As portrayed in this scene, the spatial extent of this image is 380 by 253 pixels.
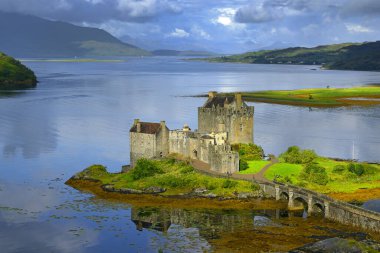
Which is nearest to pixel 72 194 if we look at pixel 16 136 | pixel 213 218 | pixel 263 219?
pixel 213 218

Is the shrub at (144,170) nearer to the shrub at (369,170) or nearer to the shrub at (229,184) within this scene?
the shrub at (229,184)

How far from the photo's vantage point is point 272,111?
16288 cm

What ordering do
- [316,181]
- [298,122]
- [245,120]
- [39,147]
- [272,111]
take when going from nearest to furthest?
[316,181], [245,120], [39,147], [298,122], [272,111]

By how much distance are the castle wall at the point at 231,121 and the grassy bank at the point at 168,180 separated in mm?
13455

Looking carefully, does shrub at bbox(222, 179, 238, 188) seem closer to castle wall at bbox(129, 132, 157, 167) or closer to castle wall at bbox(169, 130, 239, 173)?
castle wall at bbox(169, 130, 239, 173)

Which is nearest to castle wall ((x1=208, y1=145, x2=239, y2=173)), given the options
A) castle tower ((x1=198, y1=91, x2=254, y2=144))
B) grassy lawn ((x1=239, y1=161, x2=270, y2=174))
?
grassy lawn ((x1=239, y1=161, x2=270, y2=174))

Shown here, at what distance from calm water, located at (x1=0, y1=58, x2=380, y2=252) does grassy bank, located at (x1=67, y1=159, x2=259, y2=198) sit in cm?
500

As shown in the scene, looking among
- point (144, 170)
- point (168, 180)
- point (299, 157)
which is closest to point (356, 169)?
point (299, 157)

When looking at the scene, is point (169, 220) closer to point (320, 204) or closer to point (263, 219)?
point (263, 219)

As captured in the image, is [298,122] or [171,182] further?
[298,122]

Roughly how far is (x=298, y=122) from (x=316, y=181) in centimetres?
6724

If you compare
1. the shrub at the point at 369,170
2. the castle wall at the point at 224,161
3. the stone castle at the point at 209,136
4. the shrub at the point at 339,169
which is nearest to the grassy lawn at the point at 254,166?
the castle wall at the point at 224,161

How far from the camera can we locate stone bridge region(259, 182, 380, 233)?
5706cm

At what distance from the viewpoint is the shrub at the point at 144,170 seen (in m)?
76.6
